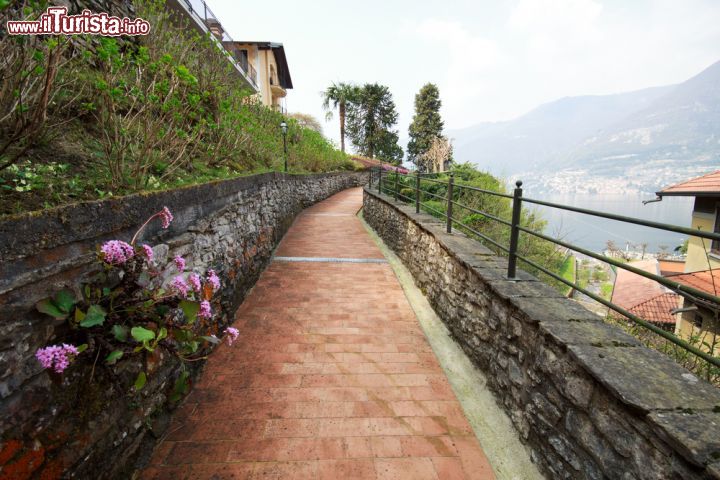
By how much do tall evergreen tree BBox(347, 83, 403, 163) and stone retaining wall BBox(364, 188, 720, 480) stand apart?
31.0 meters

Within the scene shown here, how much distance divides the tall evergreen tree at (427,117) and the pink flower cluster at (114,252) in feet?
106

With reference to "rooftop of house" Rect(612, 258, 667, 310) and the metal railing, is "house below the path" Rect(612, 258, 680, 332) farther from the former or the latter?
the metal railing

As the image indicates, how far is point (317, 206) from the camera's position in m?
14.1

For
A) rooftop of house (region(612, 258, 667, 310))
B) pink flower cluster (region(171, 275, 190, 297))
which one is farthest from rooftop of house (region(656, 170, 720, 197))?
pink flower cluster (region(171, 275, 190, 297))

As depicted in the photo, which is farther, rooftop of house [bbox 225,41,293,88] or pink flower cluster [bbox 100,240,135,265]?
rooftop of house [bbox 225,41,293,88]

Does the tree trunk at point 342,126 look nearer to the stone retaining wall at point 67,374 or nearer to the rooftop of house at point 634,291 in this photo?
the rooftop of house at point 634,291

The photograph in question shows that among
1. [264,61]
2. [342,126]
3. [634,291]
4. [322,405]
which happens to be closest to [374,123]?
[342,126]

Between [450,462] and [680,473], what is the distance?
1.23 metres

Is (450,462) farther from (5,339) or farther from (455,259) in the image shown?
(5,339)

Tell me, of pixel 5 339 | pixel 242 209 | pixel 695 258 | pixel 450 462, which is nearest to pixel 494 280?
pixel 450 462

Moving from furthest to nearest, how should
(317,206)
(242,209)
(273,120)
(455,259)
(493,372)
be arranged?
1. (317,206)
2. (273,120)
3. (242,209)
4. (455,259)
5. (493,372)

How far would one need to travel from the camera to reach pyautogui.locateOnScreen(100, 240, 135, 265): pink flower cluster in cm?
165

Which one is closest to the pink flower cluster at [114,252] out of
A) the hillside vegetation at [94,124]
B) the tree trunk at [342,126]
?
the hillside vegetation at [94,124]

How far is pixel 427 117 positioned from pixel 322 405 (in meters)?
33.1
